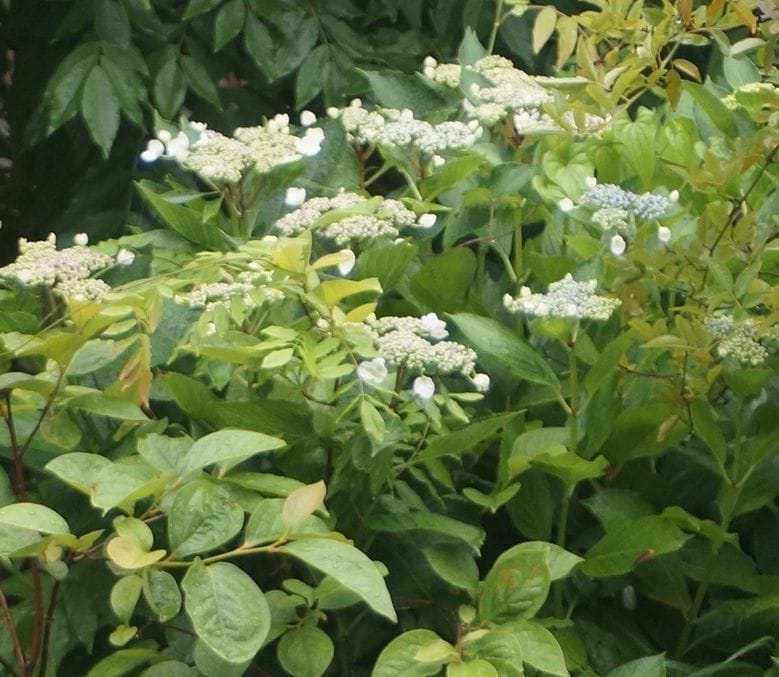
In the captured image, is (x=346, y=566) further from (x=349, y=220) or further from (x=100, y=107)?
(x=100, y=107)

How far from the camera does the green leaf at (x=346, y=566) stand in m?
0.66

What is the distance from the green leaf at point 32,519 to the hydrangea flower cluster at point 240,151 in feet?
1.12

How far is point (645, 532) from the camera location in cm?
88

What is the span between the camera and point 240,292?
0.81m

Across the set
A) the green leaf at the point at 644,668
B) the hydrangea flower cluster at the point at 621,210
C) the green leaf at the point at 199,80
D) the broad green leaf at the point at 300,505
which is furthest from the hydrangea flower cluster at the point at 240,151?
the green leaf at the point at 199,80

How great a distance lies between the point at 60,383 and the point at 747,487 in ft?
1.65

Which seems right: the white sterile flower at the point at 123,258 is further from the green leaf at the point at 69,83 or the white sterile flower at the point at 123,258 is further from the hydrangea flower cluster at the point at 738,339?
the green leaf at the point at 69,83

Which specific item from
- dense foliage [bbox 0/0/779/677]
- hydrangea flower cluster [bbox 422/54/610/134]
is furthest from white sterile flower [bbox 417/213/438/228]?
hydrangea flower cluster [bbox 422/54/610/134]

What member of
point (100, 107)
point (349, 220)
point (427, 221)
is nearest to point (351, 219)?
point (349, 220)

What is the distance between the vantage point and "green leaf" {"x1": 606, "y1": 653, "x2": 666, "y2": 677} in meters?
0.81

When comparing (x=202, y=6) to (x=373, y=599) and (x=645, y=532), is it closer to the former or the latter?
(x=645, y=532)

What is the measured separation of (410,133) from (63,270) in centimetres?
31

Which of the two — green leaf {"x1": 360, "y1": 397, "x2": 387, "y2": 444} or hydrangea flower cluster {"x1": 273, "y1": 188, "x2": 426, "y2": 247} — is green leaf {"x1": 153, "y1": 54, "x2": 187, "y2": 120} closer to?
hydrangea flower cluster {"x1": 273, "y1": 188, "x2": 426, "y2": 247}

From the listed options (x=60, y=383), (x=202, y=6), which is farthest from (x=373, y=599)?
(x=202, y=6)
